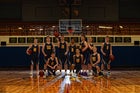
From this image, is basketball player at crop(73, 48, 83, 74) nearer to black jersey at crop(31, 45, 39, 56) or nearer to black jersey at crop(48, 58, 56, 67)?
black jersey at crop(48, 58, 56, 67)

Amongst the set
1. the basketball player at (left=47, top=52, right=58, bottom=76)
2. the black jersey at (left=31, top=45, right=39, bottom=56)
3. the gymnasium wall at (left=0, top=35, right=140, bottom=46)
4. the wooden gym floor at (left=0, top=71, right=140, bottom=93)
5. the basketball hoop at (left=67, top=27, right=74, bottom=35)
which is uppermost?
the basketball hoop at (left=67, top=27, right=74, bottom=35)

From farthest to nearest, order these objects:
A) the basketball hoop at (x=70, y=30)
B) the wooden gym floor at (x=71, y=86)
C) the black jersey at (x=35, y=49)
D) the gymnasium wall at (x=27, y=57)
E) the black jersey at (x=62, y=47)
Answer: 1. the basketball hoop at (x=70, y=30)
2. the gymnasium wall at (x=27, y=57)
3. the black jersey at (x=35, y=49)
4. the black jersey at (x=62, y=47)
5. the wooden gym floor at (x=71, y=86)

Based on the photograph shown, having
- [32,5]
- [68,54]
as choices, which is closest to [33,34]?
[32,5]

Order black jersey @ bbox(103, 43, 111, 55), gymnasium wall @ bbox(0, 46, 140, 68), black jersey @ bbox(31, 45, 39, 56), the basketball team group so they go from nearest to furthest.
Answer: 1. the basketball team group
2. black jersey @ bbox(31, 45, 39, 56)
3. black jersey @ bbox(103, 43, 111, 55)
4. gymnasium wall @ bbox(0, 46, 140, 68)

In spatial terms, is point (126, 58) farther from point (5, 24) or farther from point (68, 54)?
point (5, 24)

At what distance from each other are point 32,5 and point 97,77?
14513 millimetres

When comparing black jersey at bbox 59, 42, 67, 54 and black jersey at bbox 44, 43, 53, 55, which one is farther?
black jersey at bbox 59, 42, 67, 54

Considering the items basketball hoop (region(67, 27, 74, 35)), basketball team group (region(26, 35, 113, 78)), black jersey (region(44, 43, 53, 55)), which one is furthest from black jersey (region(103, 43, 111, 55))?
basketball hoop (region(67, 27, 74, 35))

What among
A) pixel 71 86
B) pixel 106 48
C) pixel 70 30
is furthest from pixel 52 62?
pixel 70 30

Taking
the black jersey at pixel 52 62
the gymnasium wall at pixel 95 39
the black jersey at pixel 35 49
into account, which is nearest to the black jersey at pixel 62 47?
the black jersey at pixel 52 62

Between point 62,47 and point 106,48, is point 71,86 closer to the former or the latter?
point 62,47

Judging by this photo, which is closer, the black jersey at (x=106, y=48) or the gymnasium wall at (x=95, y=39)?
the black jersey at (x=106, y=48)

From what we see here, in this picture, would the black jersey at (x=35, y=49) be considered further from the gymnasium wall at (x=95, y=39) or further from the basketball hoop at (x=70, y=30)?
the basketball hoop at (x=70, y=30)

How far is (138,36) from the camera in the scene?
2380 cm
